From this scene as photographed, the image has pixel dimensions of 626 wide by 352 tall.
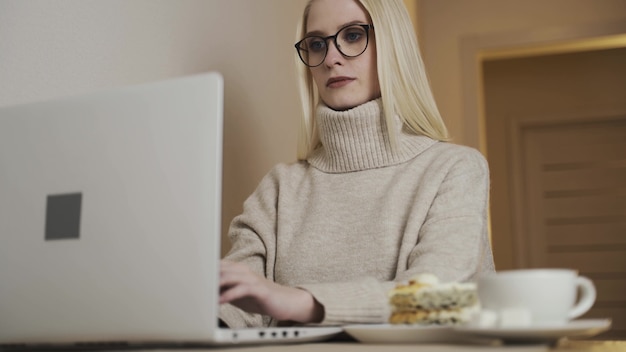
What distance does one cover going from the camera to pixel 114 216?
70cm

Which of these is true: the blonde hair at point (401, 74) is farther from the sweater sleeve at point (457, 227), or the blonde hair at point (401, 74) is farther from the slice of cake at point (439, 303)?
the slice of cake at point (439, 303)

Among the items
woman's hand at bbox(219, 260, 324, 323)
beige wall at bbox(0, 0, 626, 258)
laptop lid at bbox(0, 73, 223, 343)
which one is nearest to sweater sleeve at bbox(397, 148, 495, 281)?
woman's hand at bbox(219, 260, 324, 323)

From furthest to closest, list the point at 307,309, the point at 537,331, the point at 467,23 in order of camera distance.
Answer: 1. the point at 467,23
2. the point at 307,309
3. the point at 537,331

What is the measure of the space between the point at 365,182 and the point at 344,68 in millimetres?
232

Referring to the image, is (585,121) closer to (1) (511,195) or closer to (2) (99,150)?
(1) (511,195)

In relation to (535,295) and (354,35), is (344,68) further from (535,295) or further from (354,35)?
(535,295)

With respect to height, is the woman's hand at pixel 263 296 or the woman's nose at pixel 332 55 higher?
the woman's nose at pixel 332 55

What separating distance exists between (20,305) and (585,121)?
4293 mm

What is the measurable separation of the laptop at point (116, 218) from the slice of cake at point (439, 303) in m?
0.16

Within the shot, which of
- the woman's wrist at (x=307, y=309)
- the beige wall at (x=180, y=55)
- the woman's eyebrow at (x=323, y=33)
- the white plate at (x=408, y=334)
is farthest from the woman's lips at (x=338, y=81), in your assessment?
the white plate at (x=408, y=334)

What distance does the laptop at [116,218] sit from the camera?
67cm

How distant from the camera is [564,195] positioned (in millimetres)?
4551

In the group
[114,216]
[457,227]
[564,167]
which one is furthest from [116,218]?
[564,167]

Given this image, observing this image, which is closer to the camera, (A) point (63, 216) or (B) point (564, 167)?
(A) point (63, 216)
